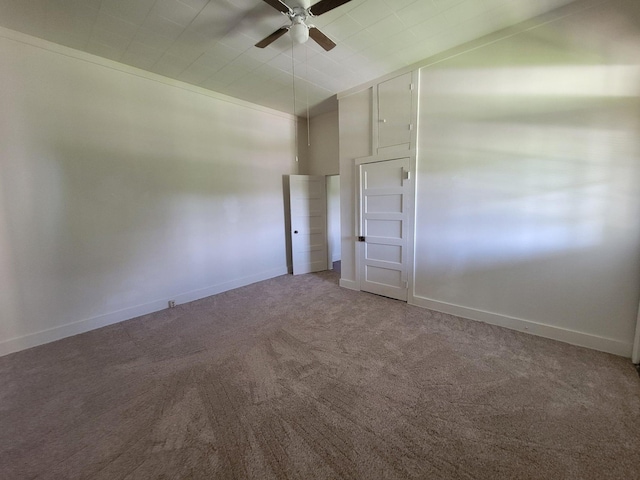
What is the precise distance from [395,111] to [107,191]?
3976mm

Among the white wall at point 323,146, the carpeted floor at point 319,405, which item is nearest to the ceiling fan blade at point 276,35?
the white wall at point 323,146

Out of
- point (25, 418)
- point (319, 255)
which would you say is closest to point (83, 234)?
point (25, 418)

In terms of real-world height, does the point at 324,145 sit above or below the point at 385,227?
above

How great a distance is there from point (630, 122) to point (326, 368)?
3482 millimetres

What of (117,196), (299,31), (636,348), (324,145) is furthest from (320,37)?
(636,348)

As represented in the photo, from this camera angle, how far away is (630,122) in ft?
7.30

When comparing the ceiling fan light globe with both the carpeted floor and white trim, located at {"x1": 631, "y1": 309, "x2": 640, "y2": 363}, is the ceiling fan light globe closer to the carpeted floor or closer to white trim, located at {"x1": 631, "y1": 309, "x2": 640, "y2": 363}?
the carpeted floor

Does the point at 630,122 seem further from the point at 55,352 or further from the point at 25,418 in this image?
the point at 55,352

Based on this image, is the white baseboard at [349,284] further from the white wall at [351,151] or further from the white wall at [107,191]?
the white wall at [107,191]

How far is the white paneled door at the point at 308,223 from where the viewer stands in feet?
17.2

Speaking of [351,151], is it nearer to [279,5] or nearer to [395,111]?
[395,111]

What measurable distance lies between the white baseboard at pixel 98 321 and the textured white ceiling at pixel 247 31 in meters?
3.17

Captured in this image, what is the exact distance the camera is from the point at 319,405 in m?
1.85

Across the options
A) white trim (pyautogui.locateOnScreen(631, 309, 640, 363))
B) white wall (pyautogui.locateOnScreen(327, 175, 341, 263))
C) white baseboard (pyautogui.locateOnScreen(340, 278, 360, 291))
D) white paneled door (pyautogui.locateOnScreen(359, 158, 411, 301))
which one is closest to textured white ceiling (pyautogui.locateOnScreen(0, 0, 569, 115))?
white paneled door (pyautogui.locateOnScreen(359, 158, 411, 301))
